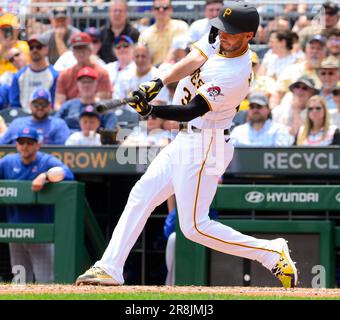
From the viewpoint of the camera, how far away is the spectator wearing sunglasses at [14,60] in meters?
12.5

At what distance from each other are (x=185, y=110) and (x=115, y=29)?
20.7ft

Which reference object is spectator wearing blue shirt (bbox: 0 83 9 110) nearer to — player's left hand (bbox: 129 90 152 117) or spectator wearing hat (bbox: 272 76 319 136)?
spectator wearing hat (bbox: 272 76 319 136)

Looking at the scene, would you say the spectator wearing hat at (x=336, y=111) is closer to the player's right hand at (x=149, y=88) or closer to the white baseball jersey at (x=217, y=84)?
the white baseball jersey at (x=217, y=84)

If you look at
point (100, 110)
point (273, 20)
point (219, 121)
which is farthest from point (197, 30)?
point (100, 110)

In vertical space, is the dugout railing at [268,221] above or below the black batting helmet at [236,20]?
below

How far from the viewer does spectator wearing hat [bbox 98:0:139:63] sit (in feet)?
41.6

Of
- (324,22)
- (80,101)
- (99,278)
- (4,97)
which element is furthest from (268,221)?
(4,97)

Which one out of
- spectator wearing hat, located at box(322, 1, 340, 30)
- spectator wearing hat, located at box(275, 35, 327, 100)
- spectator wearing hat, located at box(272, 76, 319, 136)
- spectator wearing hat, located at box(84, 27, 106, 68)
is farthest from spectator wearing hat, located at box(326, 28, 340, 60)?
spectator wearing hat, located at box(84, 27, 106, 68)

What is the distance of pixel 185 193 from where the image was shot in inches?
275

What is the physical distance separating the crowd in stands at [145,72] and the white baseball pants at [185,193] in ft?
9.73

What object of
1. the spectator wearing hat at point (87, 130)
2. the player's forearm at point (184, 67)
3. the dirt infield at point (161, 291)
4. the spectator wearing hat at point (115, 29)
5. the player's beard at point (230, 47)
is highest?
the spectator wearing hat at point (115, 29)

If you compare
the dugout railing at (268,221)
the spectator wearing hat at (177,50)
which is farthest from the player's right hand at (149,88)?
the spectator wearing hat at (177,50)

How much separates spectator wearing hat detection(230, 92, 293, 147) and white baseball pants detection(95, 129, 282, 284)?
10.8 feet
